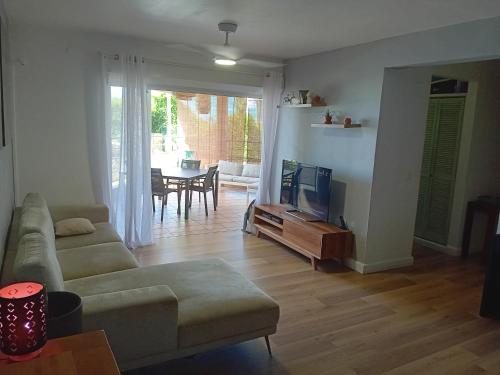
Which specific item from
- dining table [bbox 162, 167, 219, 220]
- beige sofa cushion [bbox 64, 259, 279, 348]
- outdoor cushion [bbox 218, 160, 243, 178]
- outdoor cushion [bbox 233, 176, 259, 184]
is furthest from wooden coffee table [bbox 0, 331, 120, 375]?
outdoor cushion [bbox 218, 160, 243, 178]

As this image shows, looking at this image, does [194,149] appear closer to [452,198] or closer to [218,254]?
[218,254]

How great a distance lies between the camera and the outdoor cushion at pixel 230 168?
8.52 metres

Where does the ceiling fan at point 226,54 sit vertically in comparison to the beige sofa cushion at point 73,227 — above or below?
above

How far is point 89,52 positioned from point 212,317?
321 cm

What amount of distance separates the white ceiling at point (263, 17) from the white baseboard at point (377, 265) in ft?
7.46

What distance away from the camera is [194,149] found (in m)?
8.93

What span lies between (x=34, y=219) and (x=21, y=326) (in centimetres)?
151

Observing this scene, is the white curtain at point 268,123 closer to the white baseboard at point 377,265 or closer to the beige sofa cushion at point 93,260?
the white baseboard at point 377,265

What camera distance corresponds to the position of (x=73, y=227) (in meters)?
3.50

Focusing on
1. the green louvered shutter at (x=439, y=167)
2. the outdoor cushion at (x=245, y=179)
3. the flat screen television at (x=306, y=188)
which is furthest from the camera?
the outdoor cushion at (x=245, y=179)

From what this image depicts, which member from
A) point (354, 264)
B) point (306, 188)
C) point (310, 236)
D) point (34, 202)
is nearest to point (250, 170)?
point (306, 188)

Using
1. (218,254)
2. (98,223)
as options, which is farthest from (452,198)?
(98,223)

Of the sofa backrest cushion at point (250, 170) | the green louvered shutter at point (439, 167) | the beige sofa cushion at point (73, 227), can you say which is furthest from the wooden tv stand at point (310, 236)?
the sofa backrest cushion at point (250, 170)

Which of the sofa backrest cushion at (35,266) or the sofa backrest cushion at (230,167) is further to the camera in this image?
the sofa backrest cushion at (230,167)
